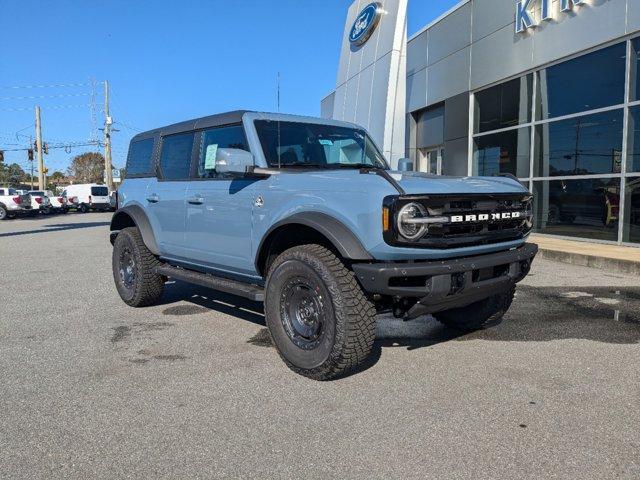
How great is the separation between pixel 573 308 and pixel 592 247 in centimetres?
525

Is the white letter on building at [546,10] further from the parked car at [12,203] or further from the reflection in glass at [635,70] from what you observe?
the parked car at [12,203]

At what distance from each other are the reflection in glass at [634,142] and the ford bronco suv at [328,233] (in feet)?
24.5

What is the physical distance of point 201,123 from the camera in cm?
525

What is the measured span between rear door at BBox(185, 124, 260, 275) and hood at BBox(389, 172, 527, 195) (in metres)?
1.33

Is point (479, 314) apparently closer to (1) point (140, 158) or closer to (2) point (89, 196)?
(1) point (140, 158)

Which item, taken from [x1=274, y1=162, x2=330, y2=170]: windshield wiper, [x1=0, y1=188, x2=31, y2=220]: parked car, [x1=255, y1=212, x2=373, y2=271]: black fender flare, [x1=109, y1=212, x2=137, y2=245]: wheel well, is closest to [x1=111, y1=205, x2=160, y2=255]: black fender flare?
[x1=109, y1=212, x2=137, y2=245]: wheel well

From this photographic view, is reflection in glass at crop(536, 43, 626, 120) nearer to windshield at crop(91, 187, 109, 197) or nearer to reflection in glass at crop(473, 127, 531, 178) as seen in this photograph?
reflection in glass at crop(473, 127, 531, 178)

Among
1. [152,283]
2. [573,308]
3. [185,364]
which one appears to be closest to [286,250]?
[185,364]

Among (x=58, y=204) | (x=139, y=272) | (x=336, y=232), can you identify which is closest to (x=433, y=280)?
(x=336, y=232)

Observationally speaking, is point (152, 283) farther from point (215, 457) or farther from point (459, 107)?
point (459, 107)

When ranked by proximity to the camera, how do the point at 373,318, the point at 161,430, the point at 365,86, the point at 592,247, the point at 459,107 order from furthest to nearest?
1. the point at 365,86
2. the point at 459,107
3. the point at 592,247
4. the point at 373,318
5. the point at 161,430

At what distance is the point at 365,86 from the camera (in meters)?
17.0

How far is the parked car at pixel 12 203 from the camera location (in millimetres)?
29245

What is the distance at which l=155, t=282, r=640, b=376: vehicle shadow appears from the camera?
4.83 meters
